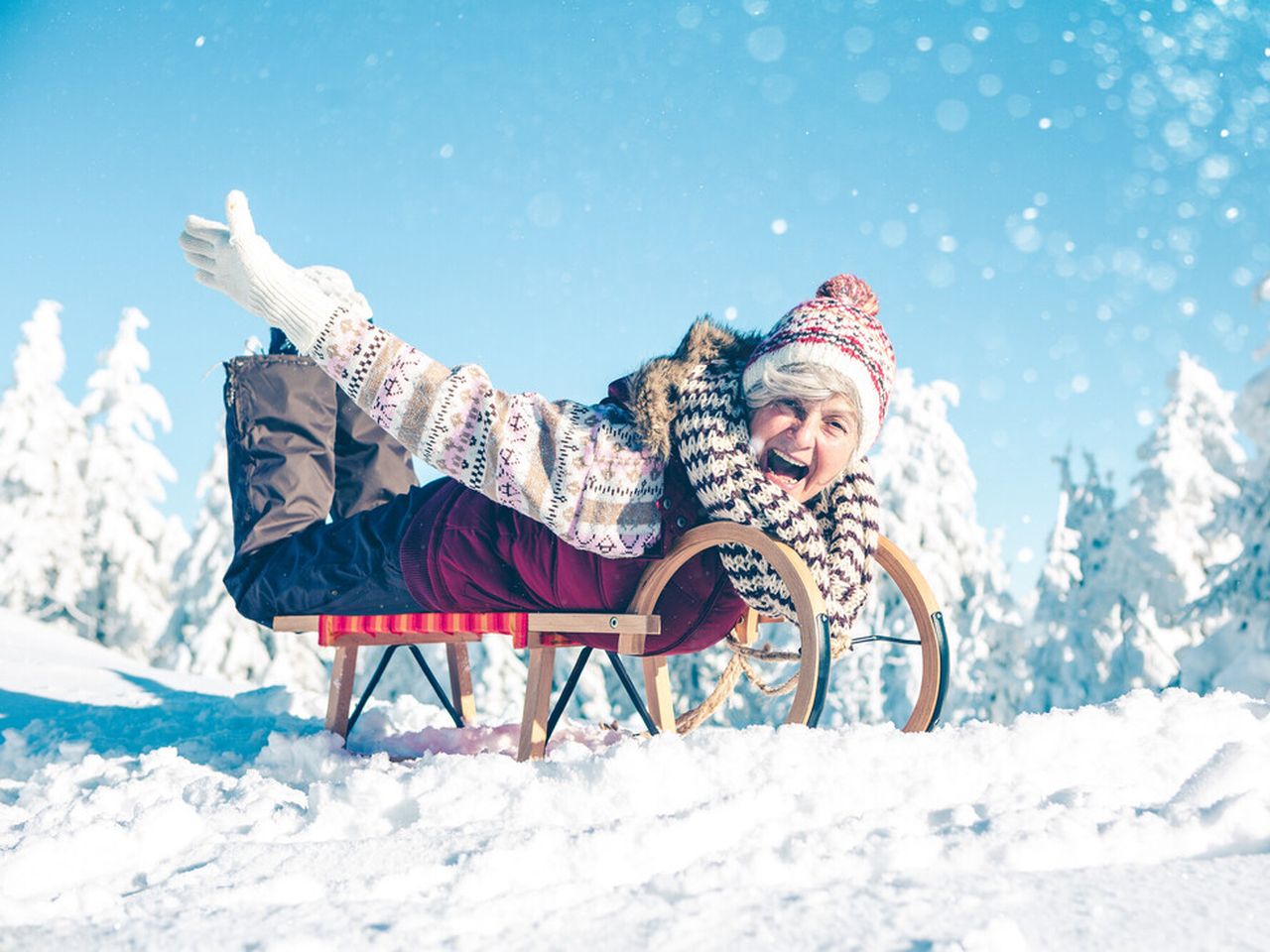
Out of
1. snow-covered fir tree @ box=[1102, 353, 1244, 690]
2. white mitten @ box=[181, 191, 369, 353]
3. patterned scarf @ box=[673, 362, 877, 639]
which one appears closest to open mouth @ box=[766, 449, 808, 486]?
patterned scarf @ box=[673, 362, 877, 639]

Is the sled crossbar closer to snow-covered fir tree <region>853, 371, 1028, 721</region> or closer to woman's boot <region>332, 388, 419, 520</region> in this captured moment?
woman's boot <region>332, 388, 419, 520</region>

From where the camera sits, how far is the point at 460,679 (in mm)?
4570

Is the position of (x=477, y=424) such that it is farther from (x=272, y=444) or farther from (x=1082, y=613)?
(x=1082, y=613)

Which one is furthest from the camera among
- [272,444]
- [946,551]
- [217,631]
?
[946,551]

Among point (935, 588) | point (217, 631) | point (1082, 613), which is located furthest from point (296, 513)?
point (1082, 613)

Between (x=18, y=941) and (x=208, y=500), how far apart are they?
1653 cm

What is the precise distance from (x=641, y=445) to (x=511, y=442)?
385mm

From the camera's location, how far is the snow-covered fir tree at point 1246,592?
941 centimetres

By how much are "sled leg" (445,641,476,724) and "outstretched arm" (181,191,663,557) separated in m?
1.84

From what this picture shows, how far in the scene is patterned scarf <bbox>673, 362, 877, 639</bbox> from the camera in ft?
8.93

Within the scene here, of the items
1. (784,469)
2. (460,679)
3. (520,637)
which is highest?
(784,469)

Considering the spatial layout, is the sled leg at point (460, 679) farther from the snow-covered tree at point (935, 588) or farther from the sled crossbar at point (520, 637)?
the snow-covered tree at point (935, 588)

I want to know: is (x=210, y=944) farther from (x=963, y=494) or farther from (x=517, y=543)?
(x=963, y=494)

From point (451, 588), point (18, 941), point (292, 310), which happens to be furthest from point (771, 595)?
point (18, 941)
